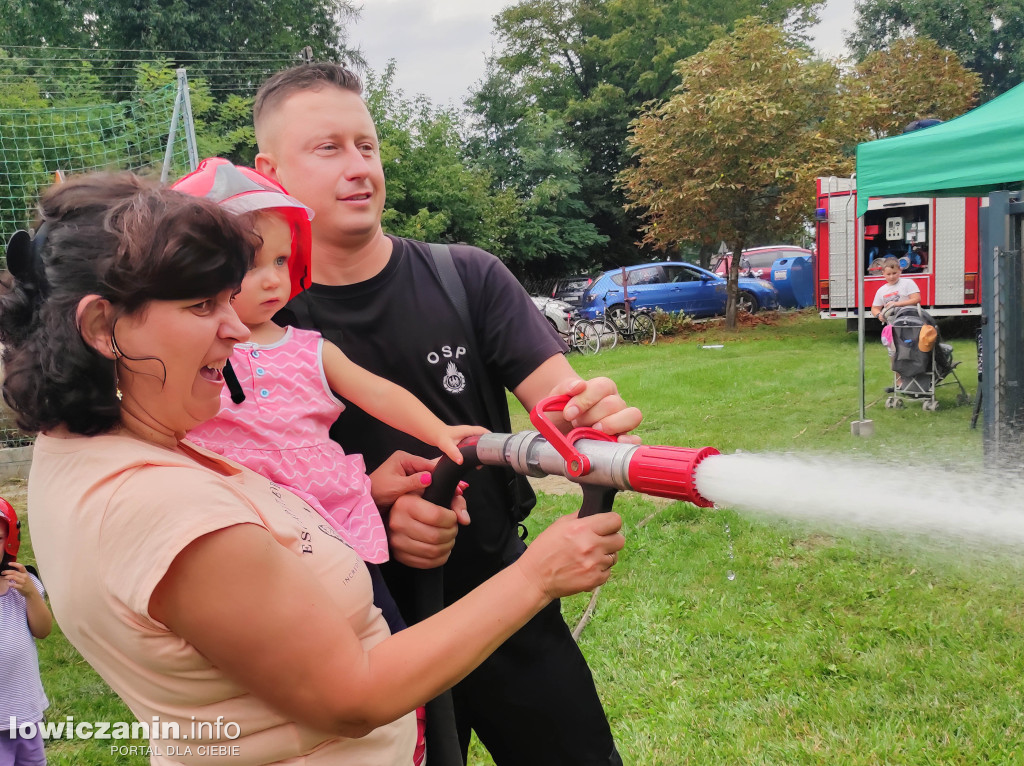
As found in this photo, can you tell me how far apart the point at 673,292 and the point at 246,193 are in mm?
21925

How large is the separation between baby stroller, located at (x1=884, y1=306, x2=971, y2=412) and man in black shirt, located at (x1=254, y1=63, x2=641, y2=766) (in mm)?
9462

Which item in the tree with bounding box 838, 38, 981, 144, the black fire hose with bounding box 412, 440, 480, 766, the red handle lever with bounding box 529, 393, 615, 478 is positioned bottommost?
the black fire hose with bounding box 412, 440, 480, 766

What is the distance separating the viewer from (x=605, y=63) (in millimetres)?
37750

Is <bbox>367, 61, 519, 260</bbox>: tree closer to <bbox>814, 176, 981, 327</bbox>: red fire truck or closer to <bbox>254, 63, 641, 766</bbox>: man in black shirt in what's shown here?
<bbox>814, 176, 981, 327</bbox>: red fire truck

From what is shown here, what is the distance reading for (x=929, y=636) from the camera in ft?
14.5

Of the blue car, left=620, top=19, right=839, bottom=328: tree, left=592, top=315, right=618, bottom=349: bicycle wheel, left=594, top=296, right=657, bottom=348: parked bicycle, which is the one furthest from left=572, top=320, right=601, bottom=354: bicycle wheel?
left=620, top=19, right=839, bottom=328: tree

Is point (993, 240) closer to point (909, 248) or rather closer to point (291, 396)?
point (291, 396)

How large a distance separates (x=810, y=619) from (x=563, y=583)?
12.6 feet

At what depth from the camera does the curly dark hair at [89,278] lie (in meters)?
1.22

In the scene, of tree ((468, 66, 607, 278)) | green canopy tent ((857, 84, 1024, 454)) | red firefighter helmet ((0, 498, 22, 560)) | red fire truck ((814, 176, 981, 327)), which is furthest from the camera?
tree ((468, 66, 607, 278))

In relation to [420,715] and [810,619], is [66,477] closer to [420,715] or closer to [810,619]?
[420,715]

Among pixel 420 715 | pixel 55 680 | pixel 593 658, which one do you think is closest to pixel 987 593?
pixel 593 658

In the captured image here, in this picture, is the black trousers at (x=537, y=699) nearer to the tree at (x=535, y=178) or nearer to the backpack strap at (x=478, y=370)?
the backpack strap at (x=478, y=370)

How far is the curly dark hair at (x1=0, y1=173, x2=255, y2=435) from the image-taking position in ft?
4.01
